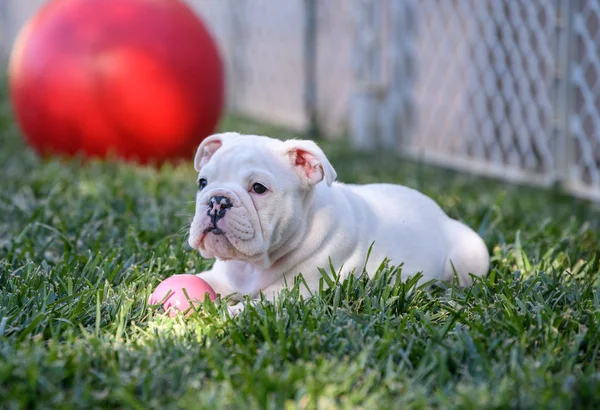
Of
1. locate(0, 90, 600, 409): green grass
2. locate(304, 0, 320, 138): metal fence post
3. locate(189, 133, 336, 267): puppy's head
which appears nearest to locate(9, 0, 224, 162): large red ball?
locate(0, 90, 600, 409): green grass

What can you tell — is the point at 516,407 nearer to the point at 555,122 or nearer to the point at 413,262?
the point at 413,262

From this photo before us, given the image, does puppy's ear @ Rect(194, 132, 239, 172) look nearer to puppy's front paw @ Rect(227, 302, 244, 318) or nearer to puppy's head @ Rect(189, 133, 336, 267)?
puppy's head @ Rect(189, 133, 336, 267)

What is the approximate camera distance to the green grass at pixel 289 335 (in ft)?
6.19

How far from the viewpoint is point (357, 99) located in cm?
752

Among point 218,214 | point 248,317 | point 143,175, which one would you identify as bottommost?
point 143,175

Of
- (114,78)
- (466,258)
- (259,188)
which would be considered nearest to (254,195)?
(259,188)

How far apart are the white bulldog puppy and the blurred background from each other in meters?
2.16

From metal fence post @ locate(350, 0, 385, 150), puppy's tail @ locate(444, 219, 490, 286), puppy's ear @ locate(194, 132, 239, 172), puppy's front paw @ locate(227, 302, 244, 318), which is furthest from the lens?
metal fence post @ locate(350, 0, 385, 150)

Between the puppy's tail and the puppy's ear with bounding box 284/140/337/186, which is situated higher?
the puppy's ear with bounding box 284/140/337/186

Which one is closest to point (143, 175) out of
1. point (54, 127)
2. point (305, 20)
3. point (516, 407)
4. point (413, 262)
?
point (54, 127)

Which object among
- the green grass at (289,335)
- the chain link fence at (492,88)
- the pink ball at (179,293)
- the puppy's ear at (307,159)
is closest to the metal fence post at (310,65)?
the chain link fence at (492,88)

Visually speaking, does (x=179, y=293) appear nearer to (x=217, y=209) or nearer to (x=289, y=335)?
(x=217, y=209)

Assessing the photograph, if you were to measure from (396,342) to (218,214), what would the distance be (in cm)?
68

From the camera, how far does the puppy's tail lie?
2994 mm
